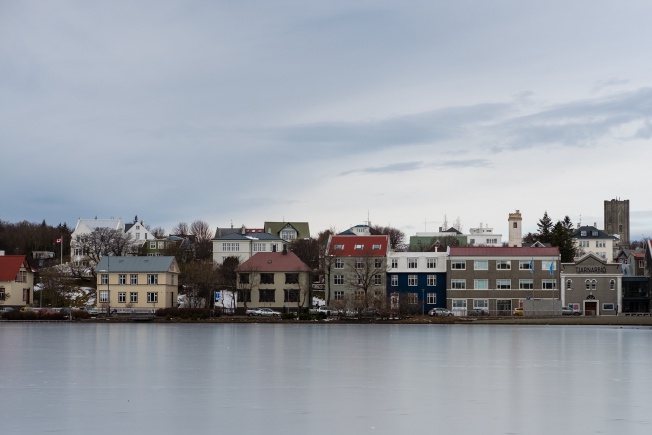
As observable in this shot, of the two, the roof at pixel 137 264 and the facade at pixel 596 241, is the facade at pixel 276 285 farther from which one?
the facade at pixel 596 241

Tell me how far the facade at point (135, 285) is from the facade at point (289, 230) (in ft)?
191

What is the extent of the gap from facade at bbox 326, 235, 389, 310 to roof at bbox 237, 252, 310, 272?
3.35m

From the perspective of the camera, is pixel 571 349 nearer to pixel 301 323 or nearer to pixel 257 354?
pixel 257 354

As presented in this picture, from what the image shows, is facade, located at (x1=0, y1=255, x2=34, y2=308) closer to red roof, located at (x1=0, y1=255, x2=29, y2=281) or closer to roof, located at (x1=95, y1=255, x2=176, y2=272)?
red roof, located at (x1=0, y1=255, x2=29, y2=281)

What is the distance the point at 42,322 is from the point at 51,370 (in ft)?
179

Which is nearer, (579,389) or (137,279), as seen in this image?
(579,389)

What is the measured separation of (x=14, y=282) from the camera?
324 feet

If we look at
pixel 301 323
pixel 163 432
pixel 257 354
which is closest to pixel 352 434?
pixel 163 432

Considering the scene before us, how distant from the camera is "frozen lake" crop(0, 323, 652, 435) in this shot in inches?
760

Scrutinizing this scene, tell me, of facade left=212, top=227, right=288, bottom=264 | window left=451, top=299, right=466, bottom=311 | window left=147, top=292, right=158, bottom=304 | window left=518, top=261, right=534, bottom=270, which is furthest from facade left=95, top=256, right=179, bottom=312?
window left=518, top=261, right=534, bottom=270

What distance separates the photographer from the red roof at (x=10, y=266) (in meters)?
98.1

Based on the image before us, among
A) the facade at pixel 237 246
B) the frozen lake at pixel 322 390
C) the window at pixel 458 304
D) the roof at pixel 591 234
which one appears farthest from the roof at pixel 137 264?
the roof at pixel 591 234

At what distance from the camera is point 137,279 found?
97.8 m

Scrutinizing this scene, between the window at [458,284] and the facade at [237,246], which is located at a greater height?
the facade at [237,246]
